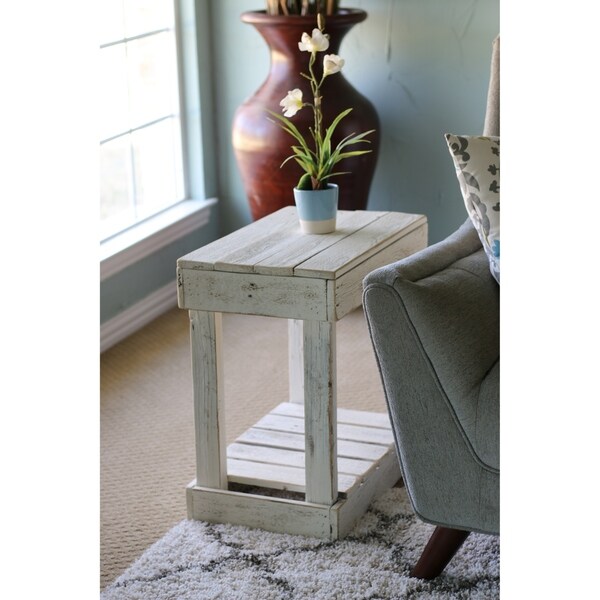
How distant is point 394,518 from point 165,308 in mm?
1631

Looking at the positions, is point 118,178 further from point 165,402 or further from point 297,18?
point 165,402

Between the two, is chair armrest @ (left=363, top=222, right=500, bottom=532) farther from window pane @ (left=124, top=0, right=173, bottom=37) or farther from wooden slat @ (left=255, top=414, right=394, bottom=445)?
window pane @ (left=124, top=0, right=173, bottom=37)

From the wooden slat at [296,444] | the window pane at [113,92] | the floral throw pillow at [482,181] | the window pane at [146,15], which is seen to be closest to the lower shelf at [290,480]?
the wooden slat at [296,444]

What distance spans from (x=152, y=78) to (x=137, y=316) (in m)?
0.80

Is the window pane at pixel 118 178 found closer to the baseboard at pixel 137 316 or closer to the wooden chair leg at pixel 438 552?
the baseboard at pixel 137 316

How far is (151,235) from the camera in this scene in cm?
322

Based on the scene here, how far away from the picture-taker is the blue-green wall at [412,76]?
3.20 metres

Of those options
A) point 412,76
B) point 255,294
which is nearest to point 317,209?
point 255,294

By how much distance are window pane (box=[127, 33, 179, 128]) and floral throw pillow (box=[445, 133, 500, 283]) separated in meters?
1.80

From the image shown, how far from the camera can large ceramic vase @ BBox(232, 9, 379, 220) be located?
3.03 m

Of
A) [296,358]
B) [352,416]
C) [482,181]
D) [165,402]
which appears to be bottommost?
[165,402]

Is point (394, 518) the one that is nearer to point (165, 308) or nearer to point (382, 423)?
point (382, 423)
